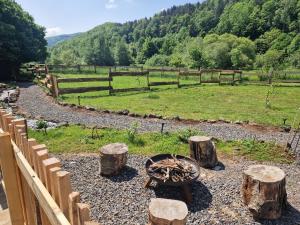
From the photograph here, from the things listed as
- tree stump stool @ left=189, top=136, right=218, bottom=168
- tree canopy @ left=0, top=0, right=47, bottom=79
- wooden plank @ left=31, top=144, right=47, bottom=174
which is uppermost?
tree canopy @ left=0, top=0, right=47, bottom=79

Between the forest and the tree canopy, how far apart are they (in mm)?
21765

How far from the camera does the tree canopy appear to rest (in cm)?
2398

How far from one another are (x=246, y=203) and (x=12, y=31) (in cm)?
2641

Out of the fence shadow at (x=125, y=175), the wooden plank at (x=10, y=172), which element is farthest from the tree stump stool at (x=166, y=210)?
the fence shadow at (x=125, y=175)

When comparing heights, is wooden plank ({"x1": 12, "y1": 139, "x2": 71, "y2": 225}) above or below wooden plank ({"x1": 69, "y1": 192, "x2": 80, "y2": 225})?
below

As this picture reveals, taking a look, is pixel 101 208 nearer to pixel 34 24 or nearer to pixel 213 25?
pixel 34 24

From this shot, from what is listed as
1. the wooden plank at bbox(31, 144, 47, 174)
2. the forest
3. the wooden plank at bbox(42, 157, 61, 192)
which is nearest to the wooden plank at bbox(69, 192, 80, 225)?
the wooden plank at bbox(42, 157, 61, 192)

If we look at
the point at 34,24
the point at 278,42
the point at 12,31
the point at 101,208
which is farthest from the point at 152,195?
the point at 278,42

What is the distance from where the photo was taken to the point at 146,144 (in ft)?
25.8

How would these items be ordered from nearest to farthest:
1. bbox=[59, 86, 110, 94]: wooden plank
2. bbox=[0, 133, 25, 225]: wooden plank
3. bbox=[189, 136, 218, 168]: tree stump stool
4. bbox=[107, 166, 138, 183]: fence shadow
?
1. bbox=[0, 133, 25, 225]: wooden plank
2. bbox=[107, 166, 138, 183]: fence shadow
3. bbox=[189, 136, 218, 168]: tree stump stool
4. bbox=[59, 86, 110, 94]: wooden plank

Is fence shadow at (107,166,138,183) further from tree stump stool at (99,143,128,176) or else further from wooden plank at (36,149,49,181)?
wooden plank at (36,149,49,181)

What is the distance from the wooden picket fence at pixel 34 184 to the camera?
63.2 inches

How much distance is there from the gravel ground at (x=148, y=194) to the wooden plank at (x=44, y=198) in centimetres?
253

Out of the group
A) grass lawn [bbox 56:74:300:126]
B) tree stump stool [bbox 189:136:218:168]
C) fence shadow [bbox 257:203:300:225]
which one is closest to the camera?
fence shadow [bbox 257:203:300:225]
